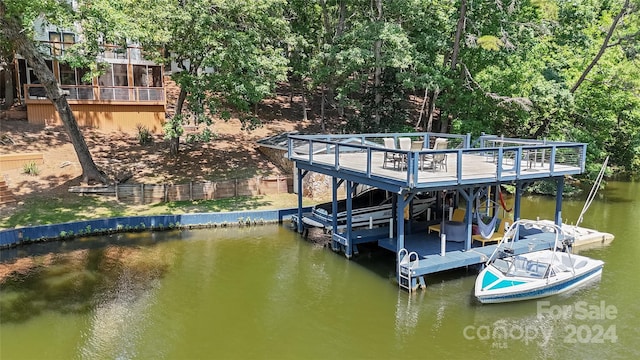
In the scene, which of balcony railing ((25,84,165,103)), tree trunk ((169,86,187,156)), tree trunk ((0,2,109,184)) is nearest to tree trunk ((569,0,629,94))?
tree trunk ((169,86,187,156))

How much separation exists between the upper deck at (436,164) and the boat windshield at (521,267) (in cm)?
210

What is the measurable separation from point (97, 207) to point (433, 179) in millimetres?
13032

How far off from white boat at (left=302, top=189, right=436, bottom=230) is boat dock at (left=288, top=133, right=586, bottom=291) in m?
0.33

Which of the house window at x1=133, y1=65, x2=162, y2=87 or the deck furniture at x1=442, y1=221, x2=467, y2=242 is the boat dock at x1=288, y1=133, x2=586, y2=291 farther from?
the house window at x1=133, y1=65, x2=162, y2=87

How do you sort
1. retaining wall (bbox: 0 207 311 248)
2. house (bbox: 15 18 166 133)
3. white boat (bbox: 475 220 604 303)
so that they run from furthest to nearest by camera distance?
house (bbox: 15 18 166 133), retaining wall (bbox: 0 207 311 248), white boat (bbox: 475 220 604 303)

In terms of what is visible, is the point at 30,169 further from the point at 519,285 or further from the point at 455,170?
the point at 519,285

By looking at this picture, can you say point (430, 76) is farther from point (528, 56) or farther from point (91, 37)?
point (91, 37)

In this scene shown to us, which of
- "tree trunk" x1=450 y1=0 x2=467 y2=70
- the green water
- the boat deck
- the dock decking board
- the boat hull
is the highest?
"tree trunk" x1=450 y1=0 x2=467 y2=70

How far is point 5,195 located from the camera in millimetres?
18016

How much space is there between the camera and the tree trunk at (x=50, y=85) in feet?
54.8

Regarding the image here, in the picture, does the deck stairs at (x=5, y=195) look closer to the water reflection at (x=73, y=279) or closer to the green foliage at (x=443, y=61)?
the water reflection at (x=73, y=279)

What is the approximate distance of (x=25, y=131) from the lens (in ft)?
77.8

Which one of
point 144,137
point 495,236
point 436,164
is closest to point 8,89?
point 144,137

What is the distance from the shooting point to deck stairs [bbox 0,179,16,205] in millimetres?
17859
